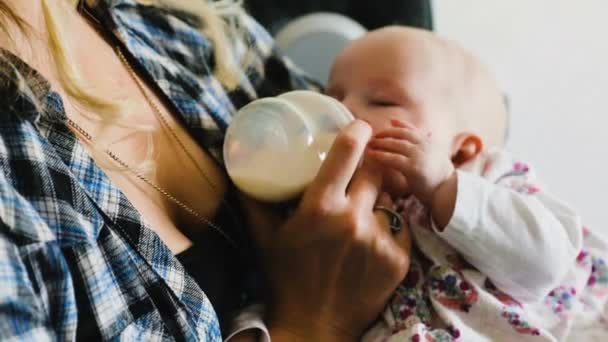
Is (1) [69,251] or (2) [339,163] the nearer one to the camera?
(1) [69,251]

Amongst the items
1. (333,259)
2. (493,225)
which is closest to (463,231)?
(493,225)

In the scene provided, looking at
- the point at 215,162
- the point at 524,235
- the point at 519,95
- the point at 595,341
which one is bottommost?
the point at 519,95

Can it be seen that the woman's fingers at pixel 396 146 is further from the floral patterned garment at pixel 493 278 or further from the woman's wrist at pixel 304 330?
the woman's wrist at pixel 304 330

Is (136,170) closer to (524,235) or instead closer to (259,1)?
(524,235)

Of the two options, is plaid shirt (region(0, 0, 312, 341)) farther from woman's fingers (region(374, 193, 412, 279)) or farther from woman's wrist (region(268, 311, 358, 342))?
woman's fingers (region(374, 193, 412, 279))

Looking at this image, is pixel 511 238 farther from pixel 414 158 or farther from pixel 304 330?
pixel 304 330

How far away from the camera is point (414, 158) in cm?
80

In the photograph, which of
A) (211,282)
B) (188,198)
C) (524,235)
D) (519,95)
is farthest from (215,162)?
(519,95)

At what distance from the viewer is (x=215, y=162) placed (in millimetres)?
869

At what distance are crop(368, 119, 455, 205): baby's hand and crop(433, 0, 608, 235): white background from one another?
0.94 meters

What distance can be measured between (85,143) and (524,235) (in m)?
0.53

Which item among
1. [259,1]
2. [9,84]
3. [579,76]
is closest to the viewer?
[9,84]

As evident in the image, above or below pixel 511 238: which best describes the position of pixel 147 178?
above

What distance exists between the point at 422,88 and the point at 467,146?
11cm
